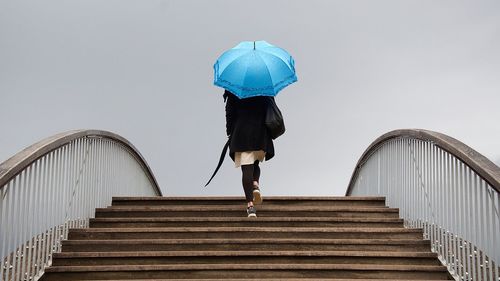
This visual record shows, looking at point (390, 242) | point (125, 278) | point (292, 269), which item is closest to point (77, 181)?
point (125, 278)

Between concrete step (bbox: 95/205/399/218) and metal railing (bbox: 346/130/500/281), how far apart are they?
56 cm

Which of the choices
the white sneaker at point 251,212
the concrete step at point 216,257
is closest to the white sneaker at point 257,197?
the white sneaker at point 251,212

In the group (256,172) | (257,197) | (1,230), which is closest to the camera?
(1,230)

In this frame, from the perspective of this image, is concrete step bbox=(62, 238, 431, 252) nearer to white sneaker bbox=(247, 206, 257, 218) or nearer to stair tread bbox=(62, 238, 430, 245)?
stair tread bbox=(62, 238, 430, 245)

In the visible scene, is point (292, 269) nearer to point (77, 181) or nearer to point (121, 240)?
point (121, 240)

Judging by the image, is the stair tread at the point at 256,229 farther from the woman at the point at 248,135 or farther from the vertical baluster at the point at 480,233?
the vertical baluster at the point at 480,233

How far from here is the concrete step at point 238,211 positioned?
27.6ft

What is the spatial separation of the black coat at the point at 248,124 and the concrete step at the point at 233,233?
1.02 meters

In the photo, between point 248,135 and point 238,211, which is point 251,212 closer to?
point 238,211

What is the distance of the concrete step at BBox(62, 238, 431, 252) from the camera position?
7.24 metres

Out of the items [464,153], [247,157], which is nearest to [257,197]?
[247,157]

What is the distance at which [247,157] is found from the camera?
8.33 m

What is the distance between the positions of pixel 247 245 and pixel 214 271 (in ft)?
2.24

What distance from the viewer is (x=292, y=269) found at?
6676 mm
